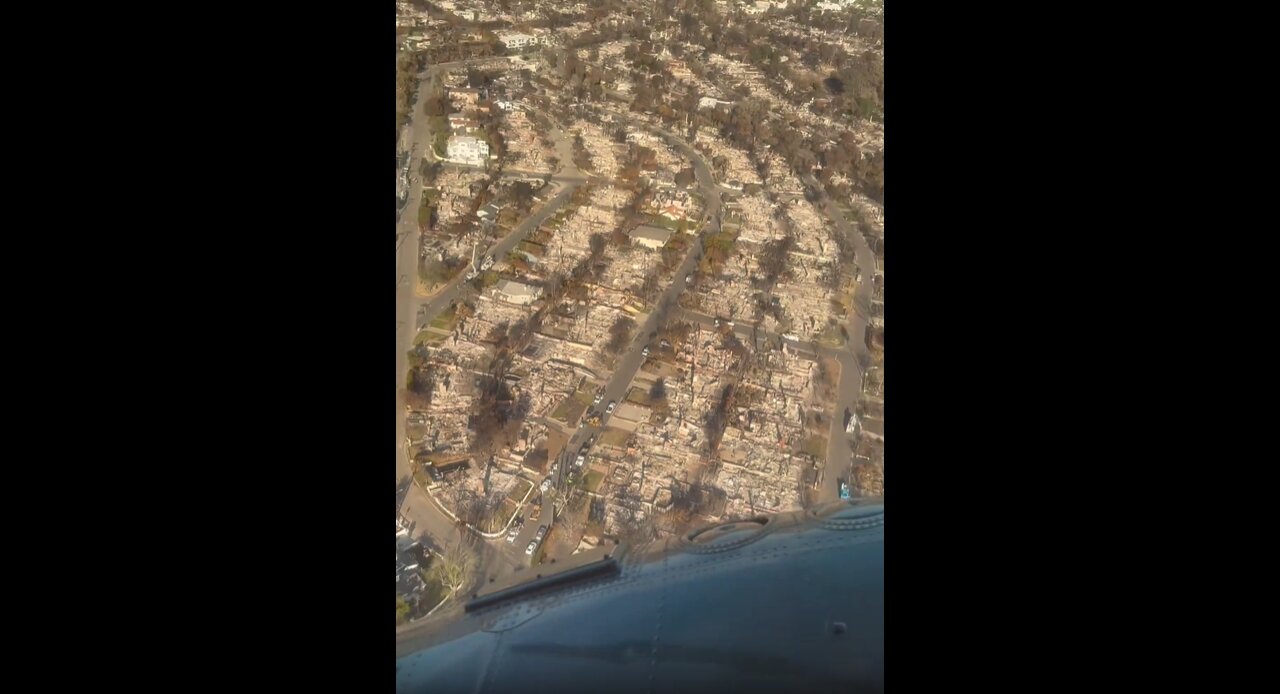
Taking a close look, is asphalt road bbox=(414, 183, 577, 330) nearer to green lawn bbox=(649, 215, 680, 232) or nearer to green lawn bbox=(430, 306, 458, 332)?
green lawn bbox=(430, 306, 458, 332)

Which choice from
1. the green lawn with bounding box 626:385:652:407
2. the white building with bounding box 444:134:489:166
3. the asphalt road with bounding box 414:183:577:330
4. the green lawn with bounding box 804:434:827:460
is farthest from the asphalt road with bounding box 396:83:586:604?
the green lawn with bounding box 804:434:827:460

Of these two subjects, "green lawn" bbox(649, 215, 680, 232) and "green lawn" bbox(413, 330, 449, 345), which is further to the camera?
"green lawn" bbox(649, 215, 680, 232)

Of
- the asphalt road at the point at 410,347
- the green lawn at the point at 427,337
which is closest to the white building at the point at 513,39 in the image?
the asphalt road at the point at 410,347

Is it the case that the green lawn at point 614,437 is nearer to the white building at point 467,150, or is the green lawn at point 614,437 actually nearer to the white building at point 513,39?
the white building at point 467,150

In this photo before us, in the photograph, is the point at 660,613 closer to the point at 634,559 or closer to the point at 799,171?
the point at 634,559
